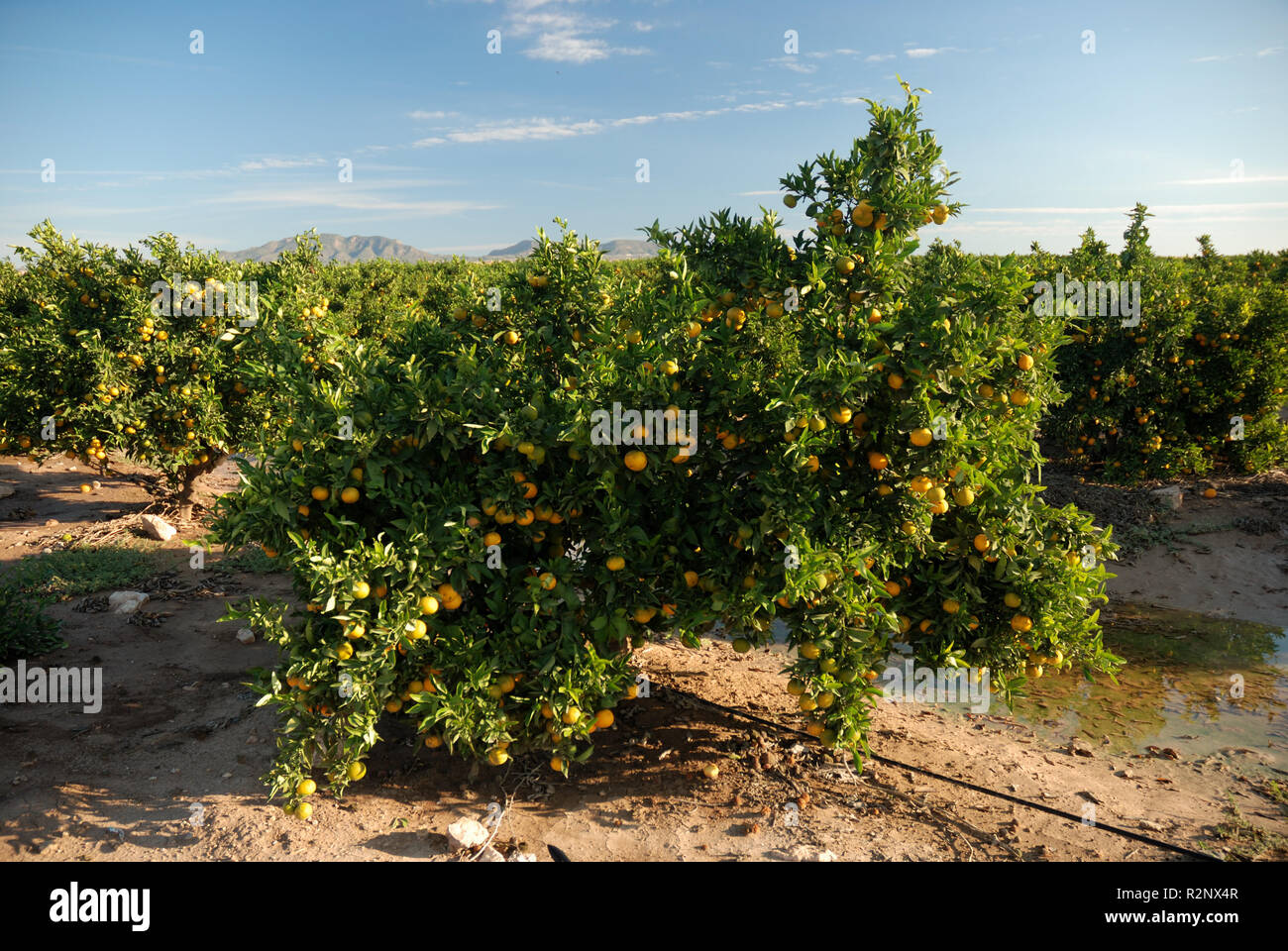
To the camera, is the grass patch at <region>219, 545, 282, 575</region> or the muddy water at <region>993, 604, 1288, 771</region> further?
the grass patch at <region>219, 545, 282, 575</region>

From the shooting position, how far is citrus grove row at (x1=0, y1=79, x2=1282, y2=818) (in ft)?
11.6

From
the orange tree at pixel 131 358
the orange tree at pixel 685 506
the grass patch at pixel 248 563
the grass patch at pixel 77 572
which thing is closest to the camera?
the orange tree at pixel 685 506

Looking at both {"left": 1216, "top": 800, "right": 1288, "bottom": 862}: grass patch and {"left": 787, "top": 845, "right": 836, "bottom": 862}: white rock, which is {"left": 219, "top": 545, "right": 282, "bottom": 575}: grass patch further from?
{"left": 1216, "top": 800, "right": 1288, "bottom": 862}: grass patch

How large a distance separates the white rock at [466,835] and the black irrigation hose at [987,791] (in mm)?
1998

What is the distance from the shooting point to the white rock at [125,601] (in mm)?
Answer: 6691

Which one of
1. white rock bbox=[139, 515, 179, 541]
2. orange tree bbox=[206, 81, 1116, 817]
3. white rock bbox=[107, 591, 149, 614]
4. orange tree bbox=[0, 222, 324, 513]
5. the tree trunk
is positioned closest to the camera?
orange tree bbox=[206, 81, 1116, 817]

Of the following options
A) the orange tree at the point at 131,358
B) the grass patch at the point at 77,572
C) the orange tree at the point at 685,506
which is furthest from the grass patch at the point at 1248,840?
the grass patch at the point at 77,572

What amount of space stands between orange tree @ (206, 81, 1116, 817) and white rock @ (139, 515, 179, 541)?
227 inches

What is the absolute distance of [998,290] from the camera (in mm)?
3633

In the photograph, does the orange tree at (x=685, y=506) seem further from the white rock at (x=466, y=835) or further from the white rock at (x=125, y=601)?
the white rock at (x=125, y=601)

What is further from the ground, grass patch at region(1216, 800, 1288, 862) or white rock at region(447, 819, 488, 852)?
white rock at region(447, 819, 488, 852)

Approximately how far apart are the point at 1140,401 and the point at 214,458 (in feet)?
40.8

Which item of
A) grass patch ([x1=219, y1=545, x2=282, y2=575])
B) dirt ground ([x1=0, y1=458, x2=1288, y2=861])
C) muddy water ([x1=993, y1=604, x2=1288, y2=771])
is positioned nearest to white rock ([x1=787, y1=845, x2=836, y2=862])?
dirt ground ([x1=0, y1=458, x2=1288, y2=861])

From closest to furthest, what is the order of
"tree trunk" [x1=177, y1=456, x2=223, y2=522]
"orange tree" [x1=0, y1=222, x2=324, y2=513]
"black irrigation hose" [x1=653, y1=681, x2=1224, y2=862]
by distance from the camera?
"black irrigation hose" [x1=653, y1=681, x2=1224, y2=862] → "orange tree" [x1=0, y1=222, x2=324, y2=513] → "tree trunk" [x1=177, y1=456, x2=223, y2=522]
